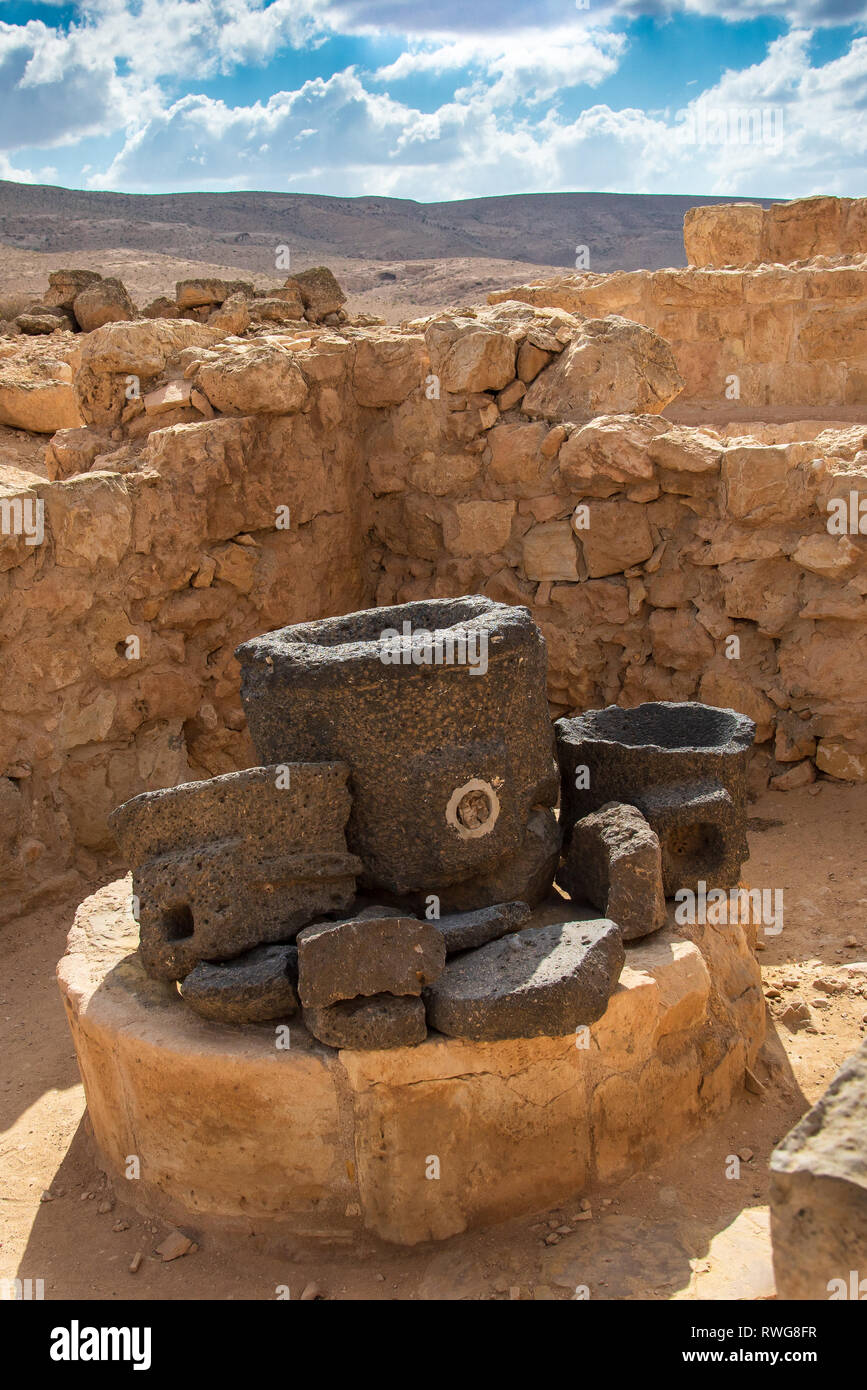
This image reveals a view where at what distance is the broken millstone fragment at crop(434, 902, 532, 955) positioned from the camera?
130 inches

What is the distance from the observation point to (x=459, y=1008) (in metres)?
3.03

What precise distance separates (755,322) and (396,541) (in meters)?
4.69

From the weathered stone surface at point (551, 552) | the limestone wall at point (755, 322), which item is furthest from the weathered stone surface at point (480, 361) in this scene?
the limestone wall at point (755, 322)

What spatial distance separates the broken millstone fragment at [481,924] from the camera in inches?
130

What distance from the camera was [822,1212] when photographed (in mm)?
1790

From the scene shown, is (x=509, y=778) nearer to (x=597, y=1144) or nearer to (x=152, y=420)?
(x=597, y=1144)

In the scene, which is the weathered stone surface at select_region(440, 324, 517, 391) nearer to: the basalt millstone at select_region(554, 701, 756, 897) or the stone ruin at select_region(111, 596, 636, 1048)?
the basalt millstone at select_region(554, 701, 756, 897)

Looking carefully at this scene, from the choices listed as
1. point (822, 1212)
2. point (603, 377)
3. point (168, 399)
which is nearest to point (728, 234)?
point (603, 377)

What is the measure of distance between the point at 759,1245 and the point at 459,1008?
A: 963 millimetres

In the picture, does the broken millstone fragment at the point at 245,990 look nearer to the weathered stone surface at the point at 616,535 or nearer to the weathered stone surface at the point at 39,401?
the weathered stone surface at the point at 616,535

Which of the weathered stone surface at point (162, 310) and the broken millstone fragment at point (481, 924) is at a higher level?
the weathered stone surface at point (162, 310)

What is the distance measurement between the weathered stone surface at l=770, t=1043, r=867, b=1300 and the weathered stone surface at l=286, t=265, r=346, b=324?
8.92 meters

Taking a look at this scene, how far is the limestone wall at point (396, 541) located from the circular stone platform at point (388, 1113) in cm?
232

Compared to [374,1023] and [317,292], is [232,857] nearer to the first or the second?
[374,1023]
